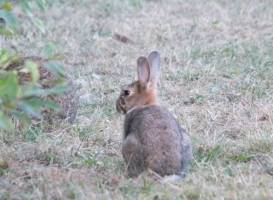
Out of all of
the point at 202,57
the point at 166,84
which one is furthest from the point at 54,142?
the point at 202,57

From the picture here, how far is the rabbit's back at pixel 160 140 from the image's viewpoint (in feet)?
15.1

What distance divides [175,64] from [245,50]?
99cm

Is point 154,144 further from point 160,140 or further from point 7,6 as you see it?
point 7,6

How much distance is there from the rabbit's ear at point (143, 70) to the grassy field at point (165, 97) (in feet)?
1.84

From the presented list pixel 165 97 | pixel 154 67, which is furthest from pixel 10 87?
pixel 165 97

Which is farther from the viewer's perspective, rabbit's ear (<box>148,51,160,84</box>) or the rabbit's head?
rabbit's ear (<box>148,51,160,84</box>)

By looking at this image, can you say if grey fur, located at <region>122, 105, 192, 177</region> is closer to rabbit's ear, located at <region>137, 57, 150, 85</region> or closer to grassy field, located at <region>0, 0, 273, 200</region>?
grassy field, located at <region>0, 0, 273, 200</region>

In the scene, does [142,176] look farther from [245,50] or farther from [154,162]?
[245,50]

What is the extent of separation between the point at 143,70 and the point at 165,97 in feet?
6.55

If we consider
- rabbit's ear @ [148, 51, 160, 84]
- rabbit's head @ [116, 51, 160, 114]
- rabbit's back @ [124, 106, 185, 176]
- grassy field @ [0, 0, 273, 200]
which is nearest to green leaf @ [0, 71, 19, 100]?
grassy field @ [0, 0, 273, 200]

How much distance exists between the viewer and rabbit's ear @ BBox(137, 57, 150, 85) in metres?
5.10

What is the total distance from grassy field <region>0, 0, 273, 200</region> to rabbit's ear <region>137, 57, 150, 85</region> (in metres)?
0.56

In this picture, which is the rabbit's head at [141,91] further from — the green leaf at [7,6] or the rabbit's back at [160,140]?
the green leaf at [7,6]

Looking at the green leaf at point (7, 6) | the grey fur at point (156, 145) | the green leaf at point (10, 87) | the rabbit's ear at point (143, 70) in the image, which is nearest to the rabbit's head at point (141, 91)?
the rabbit's ear at point (143, 70)
